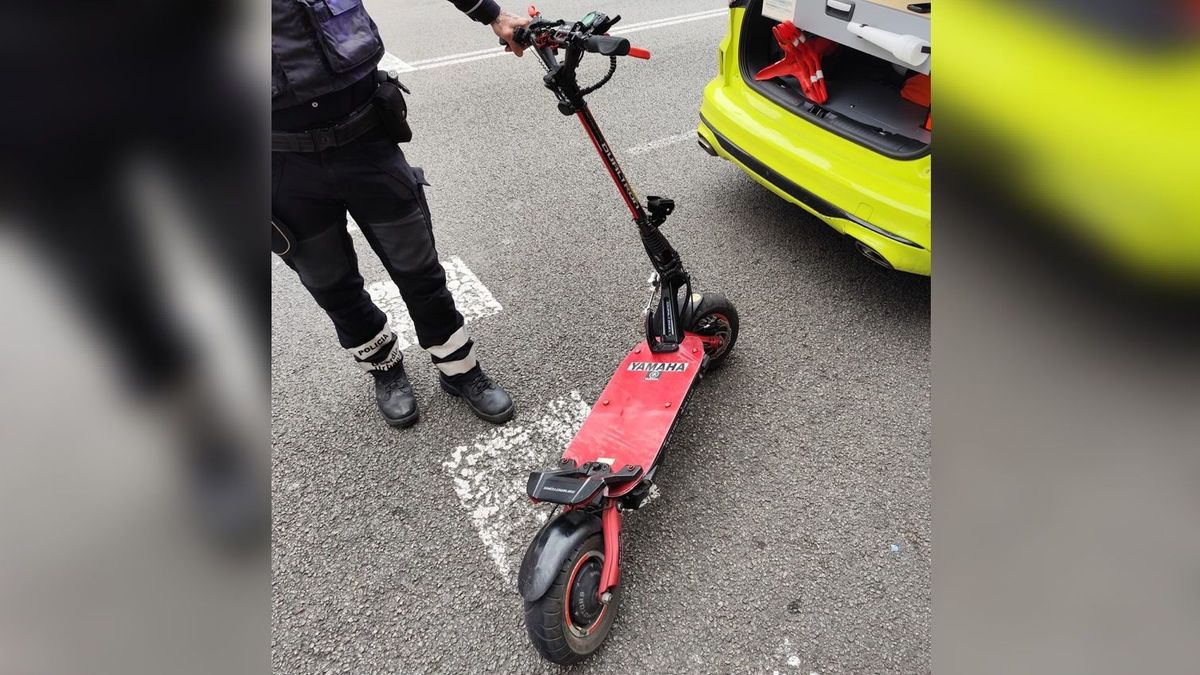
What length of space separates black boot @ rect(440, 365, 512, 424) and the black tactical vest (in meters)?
1.30

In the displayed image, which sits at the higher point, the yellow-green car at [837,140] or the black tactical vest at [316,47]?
the black tactical vest at [316,47]

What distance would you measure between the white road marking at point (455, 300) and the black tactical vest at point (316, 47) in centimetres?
155

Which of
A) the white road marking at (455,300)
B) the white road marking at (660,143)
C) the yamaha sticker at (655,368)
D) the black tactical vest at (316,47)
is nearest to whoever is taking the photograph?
the black tactical vest at (316,47)

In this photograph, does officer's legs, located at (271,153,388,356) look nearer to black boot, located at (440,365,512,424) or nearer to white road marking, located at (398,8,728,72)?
black boot, located at (440,365,512,424)

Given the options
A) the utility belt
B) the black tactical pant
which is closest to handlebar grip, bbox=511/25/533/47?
the utility belt

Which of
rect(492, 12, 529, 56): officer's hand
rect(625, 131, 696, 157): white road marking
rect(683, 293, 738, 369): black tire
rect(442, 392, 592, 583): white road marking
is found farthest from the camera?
rect(625, 131, 696, 157): white road marking

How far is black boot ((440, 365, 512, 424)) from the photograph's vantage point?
2.82 m

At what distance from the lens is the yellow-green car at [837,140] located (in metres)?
2.84

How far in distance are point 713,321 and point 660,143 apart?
8.38 ft
